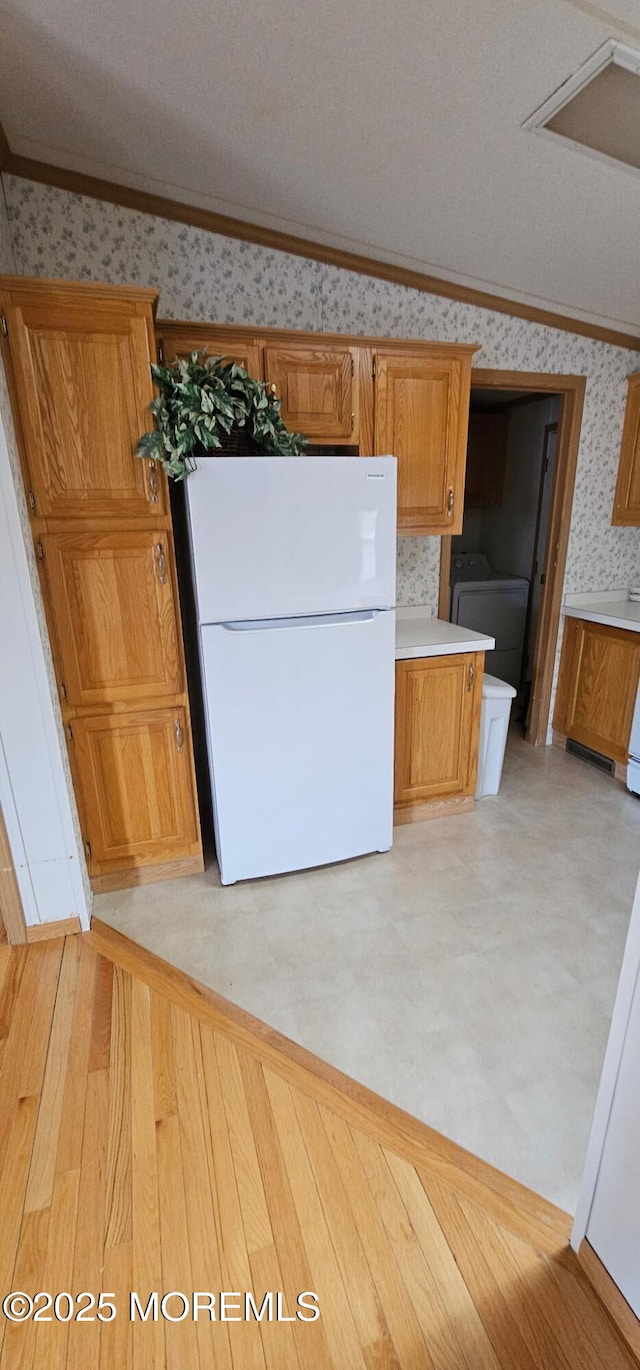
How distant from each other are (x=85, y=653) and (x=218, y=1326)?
1629mm

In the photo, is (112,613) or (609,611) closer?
(112,613)

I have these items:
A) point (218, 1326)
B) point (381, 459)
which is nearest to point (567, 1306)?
point (218, 1326)

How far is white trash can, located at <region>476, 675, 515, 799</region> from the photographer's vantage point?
2.72 meters

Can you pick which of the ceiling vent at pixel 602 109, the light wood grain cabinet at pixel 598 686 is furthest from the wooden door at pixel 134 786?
the light wood grain cabinet at pixel 598 686

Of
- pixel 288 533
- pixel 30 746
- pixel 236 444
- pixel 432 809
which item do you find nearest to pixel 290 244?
pixel 236 444

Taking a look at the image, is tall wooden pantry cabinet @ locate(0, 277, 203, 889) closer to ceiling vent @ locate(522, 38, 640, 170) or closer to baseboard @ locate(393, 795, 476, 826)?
baseboard @ locate(393, 795, 476, 826)

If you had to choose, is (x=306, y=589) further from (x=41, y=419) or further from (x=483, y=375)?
(x=483, y=375)

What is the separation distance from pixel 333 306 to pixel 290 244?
0.27 metres

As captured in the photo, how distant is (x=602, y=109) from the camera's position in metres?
1.51

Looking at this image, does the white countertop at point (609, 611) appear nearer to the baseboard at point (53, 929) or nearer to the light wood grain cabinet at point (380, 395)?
the light wood grain cabinet at point (380, 395)

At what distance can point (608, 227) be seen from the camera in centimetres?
201

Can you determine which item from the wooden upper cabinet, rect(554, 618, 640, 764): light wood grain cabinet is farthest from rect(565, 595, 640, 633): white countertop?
the wooden upper cabinet

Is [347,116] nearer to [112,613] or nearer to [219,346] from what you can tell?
[219,346]

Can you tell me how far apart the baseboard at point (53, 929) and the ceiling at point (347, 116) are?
239 cm
